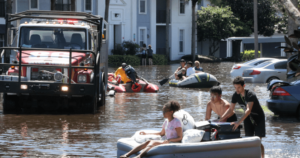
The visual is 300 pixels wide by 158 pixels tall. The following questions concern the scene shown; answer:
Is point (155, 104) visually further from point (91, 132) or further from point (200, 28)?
point (200, 28)

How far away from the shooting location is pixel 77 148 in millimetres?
9500

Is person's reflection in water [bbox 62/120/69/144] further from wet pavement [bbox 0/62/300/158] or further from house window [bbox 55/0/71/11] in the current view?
house window [bbox 55/0/71/11]

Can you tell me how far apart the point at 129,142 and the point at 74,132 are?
3.64m

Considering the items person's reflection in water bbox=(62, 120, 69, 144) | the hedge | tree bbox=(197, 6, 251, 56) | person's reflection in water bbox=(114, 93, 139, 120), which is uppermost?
tree bbox=(197, 6, 251, 56)

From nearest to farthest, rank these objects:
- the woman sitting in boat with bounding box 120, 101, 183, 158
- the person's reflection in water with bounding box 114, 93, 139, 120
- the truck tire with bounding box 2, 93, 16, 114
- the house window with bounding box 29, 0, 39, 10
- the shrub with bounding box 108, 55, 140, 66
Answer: the woman sitting in boat with bounding box 120, 101, 183, 158 → the truck tire with bounding box 2, 93, 16, 114 → the person's reflection in water with bounding box 114, 93, 139, 120 → the shrub with bounding box 108, 55, 140, 66 → the house window with bounding box 29, 0, 39, 10

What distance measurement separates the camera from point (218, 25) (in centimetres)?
5388

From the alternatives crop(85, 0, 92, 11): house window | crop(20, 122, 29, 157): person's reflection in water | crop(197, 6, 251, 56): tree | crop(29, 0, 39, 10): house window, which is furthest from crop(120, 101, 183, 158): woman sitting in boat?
crop(197, 6, 251, 56): tree

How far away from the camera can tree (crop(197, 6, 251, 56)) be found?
53438 millimetres

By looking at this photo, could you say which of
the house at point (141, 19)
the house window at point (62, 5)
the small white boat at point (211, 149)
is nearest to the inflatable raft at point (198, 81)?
the small white boat at point (211, 149)

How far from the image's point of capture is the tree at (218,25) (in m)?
53.4

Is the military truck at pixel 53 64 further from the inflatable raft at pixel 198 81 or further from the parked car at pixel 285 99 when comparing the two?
the inflatable raft at pixel 198 81

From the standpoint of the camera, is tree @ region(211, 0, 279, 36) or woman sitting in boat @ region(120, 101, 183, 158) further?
tree @ region(211, 0, 279, 36)

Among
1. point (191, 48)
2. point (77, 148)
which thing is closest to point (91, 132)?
point (77, 148)

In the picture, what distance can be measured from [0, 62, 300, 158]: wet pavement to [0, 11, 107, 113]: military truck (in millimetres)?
548
